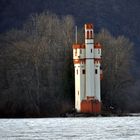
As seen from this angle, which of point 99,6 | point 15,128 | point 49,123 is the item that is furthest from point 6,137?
point 99,6

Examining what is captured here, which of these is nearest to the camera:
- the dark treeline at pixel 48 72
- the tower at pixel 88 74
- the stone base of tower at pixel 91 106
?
the stone base of tower at pixel 91 106

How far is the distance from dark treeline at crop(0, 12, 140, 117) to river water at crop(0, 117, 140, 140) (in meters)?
23.6

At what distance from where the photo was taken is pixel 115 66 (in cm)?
12738

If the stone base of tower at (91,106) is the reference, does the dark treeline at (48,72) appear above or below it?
above

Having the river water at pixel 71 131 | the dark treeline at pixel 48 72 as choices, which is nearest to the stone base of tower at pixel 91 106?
the dark treeline at pixel 48 72

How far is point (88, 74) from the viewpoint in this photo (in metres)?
122

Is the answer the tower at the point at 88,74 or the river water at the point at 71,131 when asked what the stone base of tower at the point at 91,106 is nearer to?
the tower at the point at 88,74

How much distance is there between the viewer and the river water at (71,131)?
254 feet

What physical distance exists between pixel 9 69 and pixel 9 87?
6.42 feet

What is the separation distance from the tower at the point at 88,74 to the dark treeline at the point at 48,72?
2214 mm

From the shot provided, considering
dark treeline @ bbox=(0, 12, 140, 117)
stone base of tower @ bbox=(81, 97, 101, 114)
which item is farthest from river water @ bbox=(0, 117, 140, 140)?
dark treeline @ bbox=(0, 12, 140, 117)

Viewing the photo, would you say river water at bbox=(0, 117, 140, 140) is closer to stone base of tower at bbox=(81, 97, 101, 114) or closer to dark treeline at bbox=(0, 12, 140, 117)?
stone base of tower at bbox=(81, 97, 101, 114)

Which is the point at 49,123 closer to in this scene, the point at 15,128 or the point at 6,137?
the point at 15,128

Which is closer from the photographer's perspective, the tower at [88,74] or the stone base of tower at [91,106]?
the stone base of tower at [91,106]
